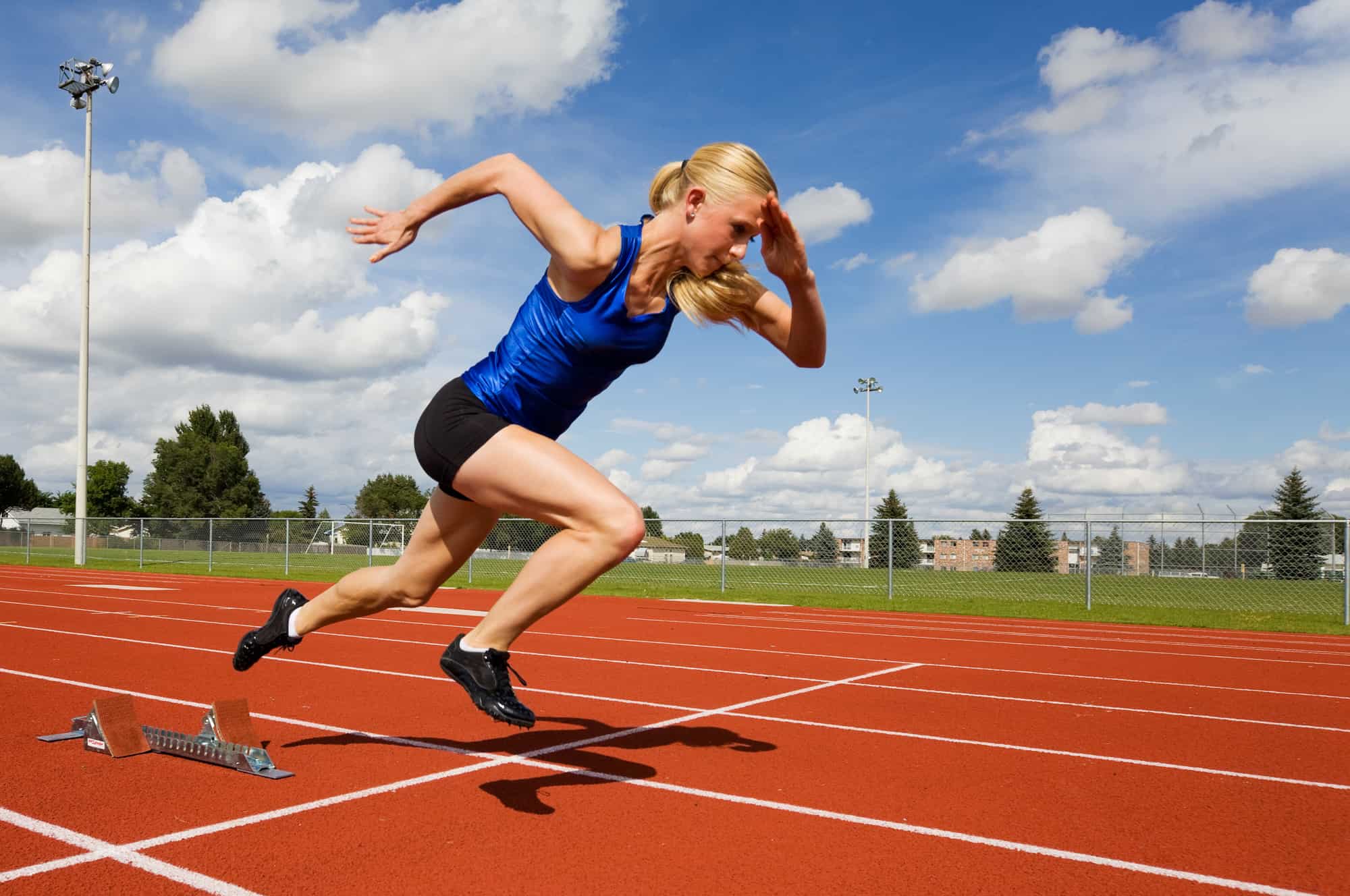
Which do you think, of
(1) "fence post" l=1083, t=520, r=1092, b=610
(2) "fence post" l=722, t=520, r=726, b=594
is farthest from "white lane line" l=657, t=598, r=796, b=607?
(1) "fence post" l=1083, t=520, r=1092, b=610

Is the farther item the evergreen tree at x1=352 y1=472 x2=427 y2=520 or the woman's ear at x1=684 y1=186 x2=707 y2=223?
the evergreen tree at x1=352 y1=472 x2=427 y2=520

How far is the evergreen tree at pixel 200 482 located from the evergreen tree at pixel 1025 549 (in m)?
81.5

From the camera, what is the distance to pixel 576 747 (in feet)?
15.9

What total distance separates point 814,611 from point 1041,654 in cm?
654

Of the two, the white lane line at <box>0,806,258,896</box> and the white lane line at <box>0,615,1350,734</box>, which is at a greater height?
the white lane line at <box>0,806,258,896</box>

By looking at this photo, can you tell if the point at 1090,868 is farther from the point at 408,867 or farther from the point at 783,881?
the point at 408,867

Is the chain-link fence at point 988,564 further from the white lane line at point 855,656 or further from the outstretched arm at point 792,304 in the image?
A: the outstretched arm at point 792,304

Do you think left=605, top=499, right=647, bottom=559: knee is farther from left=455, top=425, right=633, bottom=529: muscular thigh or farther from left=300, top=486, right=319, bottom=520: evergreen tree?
left=300, top=486, right=319, bottom=520: evergreen tree

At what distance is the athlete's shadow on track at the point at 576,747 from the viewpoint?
13.0ft

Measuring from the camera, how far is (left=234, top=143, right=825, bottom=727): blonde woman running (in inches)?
118

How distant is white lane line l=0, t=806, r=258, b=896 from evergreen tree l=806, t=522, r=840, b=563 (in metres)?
18.2

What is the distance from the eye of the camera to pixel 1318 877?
3.06 meters

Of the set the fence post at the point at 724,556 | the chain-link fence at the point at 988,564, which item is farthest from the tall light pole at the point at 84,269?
the fence post at the point at 724,556

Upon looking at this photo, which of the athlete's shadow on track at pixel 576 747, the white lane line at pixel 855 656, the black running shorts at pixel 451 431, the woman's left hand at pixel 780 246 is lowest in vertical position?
the white lane line at pixel 855 656
